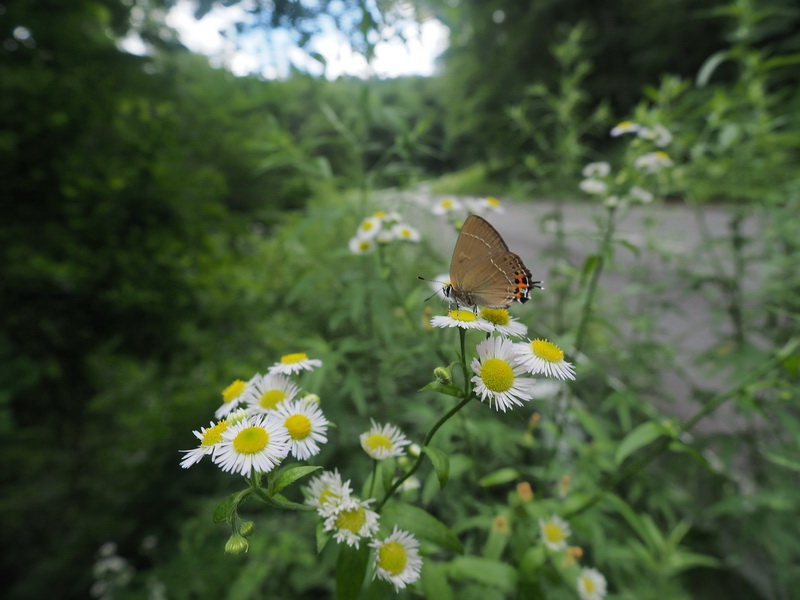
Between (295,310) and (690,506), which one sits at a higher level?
(295,310)

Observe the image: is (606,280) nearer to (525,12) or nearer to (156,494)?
(156,494)

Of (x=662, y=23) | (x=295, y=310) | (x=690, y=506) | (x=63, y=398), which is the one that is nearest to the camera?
(x=690, y=506)

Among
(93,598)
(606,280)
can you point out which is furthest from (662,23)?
(93,598)

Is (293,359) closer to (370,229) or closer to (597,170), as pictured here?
(370,229)

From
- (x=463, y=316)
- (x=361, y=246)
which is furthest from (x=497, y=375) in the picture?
(x=361, y=246)

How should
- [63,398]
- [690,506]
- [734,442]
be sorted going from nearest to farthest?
[734,442] → [690,506] → [63,398]

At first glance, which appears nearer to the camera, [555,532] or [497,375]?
[497,375]

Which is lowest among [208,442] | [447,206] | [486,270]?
[208,442]
